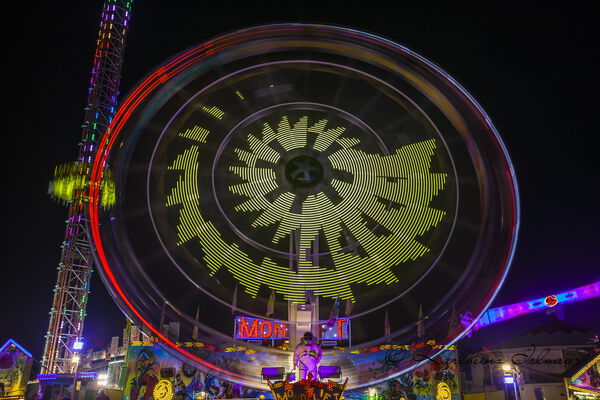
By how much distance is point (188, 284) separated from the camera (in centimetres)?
968

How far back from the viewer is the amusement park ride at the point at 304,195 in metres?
9.09

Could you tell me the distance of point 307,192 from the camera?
10.3 metres

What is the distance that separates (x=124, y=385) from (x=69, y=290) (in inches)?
352

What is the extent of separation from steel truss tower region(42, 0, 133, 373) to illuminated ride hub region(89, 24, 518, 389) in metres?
14.2

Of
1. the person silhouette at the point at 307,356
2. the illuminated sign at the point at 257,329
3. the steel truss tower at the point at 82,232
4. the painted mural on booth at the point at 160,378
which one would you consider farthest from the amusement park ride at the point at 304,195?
the steel truss tower at the point at 82,232

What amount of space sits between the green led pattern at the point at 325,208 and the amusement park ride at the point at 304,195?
1.2 inches

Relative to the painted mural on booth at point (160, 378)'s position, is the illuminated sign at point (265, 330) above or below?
above

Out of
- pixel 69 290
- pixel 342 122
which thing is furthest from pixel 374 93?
pixel 69 290

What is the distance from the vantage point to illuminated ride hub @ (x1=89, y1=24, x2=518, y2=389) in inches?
364

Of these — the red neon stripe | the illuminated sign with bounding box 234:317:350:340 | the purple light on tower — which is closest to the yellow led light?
the red neon stripe

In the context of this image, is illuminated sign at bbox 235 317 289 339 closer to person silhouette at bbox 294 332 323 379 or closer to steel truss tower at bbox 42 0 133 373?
person silhouette at bbox 294 332 323 379

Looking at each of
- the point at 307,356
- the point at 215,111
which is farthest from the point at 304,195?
the point at 307,356

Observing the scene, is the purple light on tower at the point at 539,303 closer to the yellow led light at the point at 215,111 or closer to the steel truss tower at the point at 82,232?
the yellow led light at the point at 215,111

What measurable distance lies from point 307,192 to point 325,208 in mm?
526
